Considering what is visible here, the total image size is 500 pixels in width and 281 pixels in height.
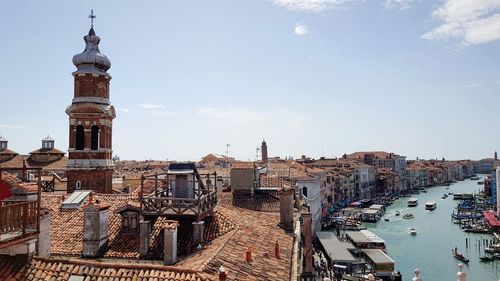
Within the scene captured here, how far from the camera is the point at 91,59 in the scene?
2377 cm

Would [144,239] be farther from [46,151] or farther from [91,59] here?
[46,151]

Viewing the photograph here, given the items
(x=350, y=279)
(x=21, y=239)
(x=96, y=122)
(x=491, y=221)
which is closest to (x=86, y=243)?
(x=21, y=239)

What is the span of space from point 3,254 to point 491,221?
5676 cm

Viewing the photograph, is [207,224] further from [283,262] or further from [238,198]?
[238,198]

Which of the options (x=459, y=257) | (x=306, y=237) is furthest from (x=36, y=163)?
(x=459, y=257)

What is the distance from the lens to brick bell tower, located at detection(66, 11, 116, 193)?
23.5 meters

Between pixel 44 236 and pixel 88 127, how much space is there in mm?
14193

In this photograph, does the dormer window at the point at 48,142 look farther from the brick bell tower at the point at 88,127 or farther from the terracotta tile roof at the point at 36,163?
the brick bell tower at the point at 88,127

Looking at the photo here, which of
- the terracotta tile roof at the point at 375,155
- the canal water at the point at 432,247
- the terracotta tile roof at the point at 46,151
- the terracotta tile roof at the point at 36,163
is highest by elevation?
the terracotta tile roof at the point at 375,155

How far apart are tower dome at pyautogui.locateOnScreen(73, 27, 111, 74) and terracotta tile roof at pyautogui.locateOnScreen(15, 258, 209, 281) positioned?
57.3 ft

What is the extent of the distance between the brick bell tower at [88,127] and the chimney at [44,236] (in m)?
13.5

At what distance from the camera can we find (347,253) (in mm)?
34438

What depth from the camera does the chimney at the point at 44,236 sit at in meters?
10.1

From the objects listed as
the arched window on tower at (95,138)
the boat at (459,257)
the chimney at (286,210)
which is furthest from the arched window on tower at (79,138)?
the boat at (459,257)
